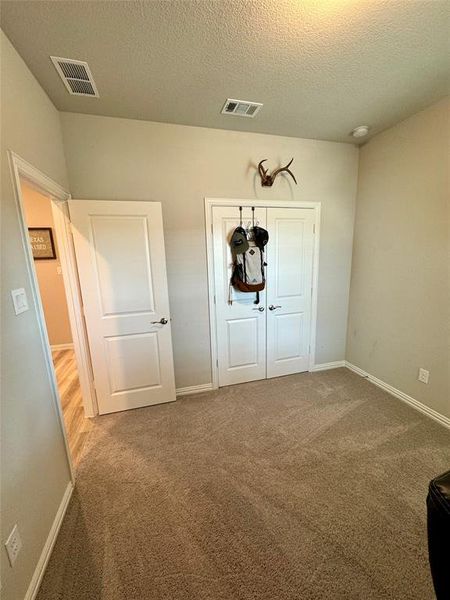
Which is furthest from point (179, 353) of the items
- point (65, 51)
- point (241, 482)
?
point (65, 51)

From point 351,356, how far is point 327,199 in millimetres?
1988

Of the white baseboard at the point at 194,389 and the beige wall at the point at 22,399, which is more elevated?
the beige wall at the point at 22,399

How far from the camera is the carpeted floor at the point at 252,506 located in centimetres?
114

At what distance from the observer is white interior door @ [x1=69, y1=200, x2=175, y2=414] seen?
2.15 meters

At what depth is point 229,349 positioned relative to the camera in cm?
276

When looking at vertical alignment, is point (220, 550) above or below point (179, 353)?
below

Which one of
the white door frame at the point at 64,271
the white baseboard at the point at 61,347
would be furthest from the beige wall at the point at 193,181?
the white baseboard at the point at 61,347

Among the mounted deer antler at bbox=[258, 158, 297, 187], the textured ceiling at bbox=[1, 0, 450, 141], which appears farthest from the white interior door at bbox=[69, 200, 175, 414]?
the mounted deer antler at bbox=[258, 158, 297, 187]

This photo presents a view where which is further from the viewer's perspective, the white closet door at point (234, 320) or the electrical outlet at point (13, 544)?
→ the white closet door at point (234, 320)

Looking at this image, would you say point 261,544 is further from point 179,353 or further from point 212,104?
point 212,104

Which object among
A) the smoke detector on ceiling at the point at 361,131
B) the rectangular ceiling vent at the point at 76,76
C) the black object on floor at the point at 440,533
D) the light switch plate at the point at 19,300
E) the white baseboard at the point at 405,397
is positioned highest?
the rectangular ceiling vent at the point at 76,76

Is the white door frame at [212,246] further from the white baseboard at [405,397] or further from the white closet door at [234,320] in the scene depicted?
the white baseboard at [405,397]

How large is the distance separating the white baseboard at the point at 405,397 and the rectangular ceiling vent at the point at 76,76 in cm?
379

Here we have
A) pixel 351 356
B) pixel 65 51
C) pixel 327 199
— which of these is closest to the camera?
pixel 65 51
